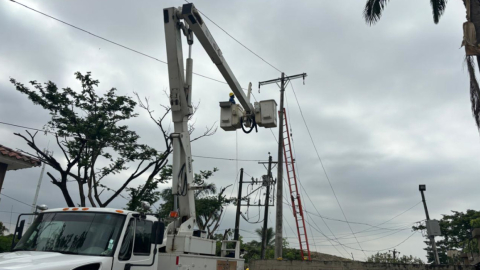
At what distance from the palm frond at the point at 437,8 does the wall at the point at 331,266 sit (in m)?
8.78

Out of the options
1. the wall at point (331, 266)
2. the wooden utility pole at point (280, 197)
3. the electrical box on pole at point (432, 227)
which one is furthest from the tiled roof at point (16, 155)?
the electrical box on pole at point (432, 227)

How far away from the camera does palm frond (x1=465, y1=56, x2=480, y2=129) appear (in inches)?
356

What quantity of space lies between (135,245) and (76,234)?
0.90 m

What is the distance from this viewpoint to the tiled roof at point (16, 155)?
487 inches

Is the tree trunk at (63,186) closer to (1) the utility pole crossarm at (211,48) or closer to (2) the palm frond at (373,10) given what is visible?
(1) the utility pole crossarm at (211,48)

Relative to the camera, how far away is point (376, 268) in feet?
43.6

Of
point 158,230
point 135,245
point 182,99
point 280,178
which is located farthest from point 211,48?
point 280,178

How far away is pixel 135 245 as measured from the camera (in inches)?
226

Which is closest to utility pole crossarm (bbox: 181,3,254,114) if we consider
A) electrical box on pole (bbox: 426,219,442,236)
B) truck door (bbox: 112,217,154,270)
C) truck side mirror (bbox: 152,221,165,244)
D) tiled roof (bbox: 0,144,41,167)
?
truck door (bbox: 112,217,154,270)

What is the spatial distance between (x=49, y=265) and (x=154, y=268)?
2.13 metres

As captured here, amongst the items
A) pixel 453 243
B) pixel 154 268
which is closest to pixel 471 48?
pixel 154 268

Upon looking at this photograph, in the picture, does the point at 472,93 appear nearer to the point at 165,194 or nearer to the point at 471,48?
the point at 471,48

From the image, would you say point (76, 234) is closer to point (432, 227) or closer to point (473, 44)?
point (473, 44)

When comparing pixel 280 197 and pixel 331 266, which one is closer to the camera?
→ pixel 331 266
